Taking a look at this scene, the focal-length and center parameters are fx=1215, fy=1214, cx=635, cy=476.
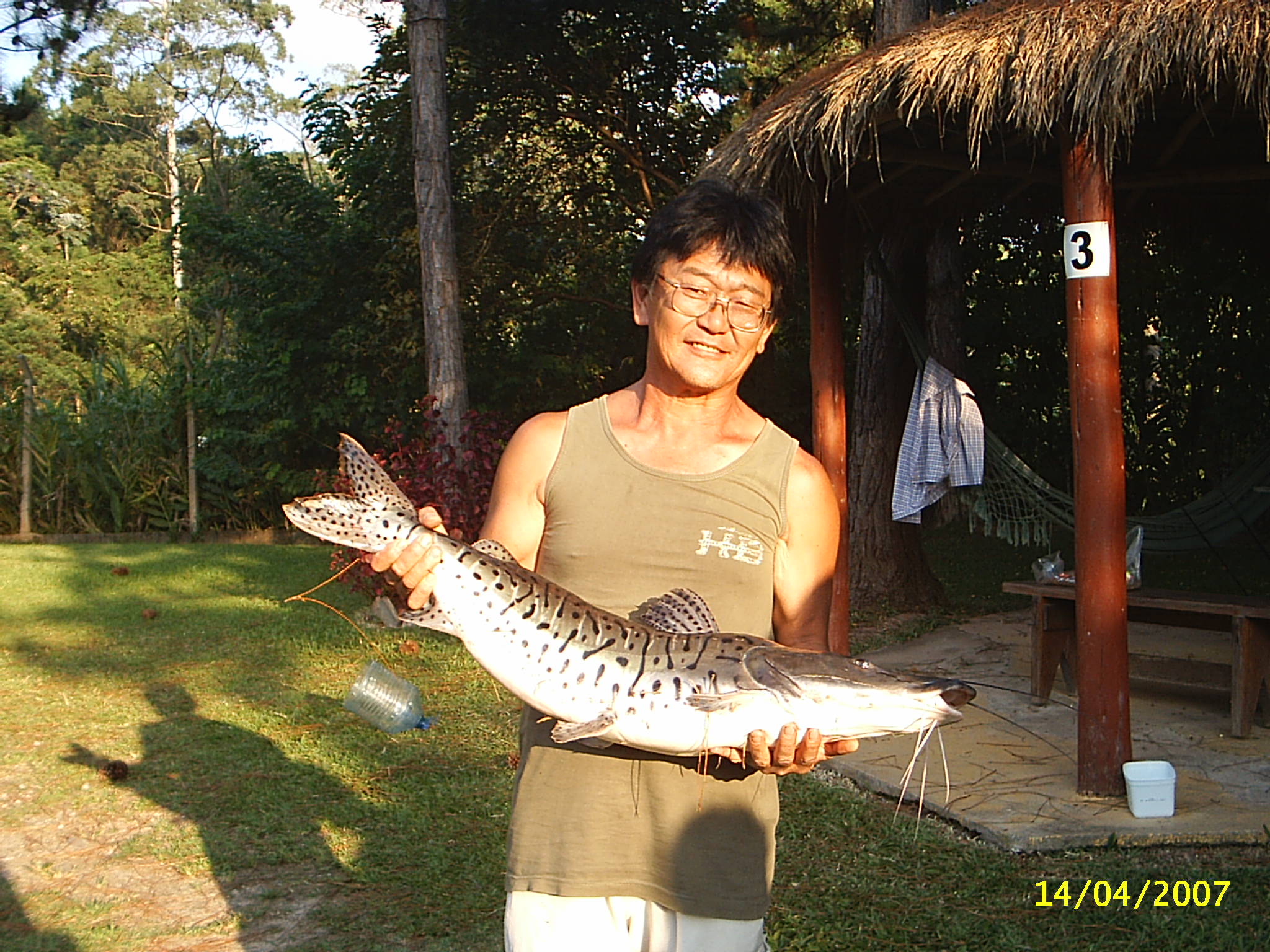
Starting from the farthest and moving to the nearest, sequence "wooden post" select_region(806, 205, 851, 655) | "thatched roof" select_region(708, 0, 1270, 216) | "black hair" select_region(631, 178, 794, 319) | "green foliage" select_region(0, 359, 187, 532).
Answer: "green foliage" select_region(0, 359, 187, 532), "wooden post" select_region(806, 205, 851, 655), "thatched roof" select_region(708, 0, 1270, 216), "black hair" select_region(631, 178, 794, 319)

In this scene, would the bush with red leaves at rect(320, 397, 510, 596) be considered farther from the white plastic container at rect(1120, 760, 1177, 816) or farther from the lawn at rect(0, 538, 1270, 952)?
the white plastic container at rect(1120, 760, 1177, 816)

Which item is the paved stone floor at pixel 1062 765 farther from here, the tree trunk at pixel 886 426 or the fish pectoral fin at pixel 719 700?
the fish pectoral fin at pixel 719 700

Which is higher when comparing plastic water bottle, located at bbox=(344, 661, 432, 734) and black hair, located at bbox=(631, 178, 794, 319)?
black hair, located at bbox=(631, 178, 794, 319)

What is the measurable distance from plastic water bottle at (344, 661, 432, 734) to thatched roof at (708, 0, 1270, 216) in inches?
141

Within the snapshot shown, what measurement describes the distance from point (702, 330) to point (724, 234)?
19 centimetres

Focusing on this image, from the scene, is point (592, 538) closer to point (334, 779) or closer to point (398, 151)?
A: point (334, 779)

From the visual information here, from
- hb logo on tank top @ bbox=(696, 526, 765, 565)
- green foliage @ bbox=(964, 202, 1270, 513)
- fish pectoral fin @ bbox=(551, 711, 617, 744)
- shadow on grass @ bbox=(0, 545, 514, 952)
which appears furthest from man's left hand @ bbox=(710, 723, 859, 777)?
green foliage @ bbox=(964, 202, 1270, 513)

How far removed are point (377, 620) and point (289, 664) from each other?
1284mm

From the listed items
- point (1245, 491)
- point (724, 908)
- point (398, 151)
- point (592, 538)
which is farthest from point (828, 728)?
point (398, 151)

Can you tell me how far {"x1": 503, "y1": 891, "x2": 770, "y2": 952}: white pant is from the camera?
7.04ft

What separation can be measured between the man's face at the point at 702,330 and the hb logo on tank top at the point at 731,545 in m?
0.28

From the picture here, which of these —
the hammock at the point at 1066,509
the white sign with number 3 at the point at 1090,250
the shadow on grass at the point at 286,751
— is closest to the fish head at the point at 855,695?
the shadow on grass at the point at 286,751
